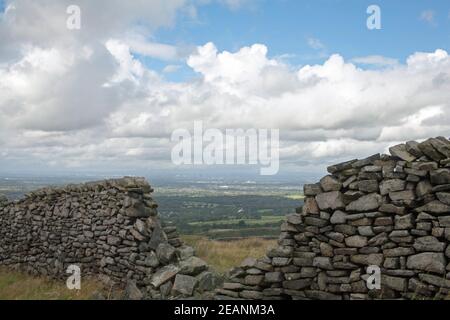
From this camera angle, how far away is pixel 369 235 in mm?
8047

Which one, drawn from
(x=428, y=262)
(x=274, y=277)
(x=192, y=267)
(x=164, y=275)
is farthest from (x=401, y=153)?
(x=164, y=275)

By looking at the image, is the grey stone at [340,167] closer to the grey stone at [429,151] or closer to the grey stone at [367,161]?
the grey stone at [367,161]

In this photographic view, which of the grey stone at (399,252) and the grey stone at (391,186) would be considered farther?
the grey stone at (391,186)

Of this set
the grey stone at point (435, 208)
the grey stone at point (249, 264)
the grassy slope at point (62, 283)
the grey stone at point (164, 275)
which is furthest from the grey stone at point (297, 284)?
the grassy slope at point (62, 283)

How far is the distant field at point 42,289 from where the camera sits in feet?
39.1

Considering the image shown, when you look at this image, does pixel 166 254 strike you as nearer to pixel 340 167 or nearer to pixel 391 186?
pixel 340 167

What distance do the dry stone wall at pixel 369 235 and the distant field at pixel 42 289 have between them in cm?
513

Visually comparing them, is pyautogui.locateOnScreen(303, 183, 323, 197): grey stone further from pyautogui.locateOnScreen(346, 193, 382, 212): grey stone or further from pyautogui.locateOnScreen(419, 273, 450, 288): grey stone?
pyautogui.locateOnScreen(419, 273, 450, 288): grey stone

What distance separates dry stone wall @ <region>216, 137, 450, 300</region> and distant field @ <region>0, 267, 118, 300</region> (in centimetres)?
513

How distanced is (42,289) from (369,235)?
1016 centimetres

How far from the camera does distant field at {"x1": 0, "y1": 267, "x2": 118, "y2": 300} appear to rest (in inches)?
469

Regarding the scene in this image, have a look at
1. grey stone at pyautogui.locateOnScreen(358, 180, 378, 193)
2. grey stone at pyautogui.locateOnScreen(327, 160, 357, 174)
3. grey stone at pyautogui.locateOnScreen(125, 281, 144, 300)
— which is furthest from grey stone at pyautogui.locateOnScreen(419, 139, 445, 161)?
grey stone at pyautogui.locateOnScreen(125, 281, 144, 300)
